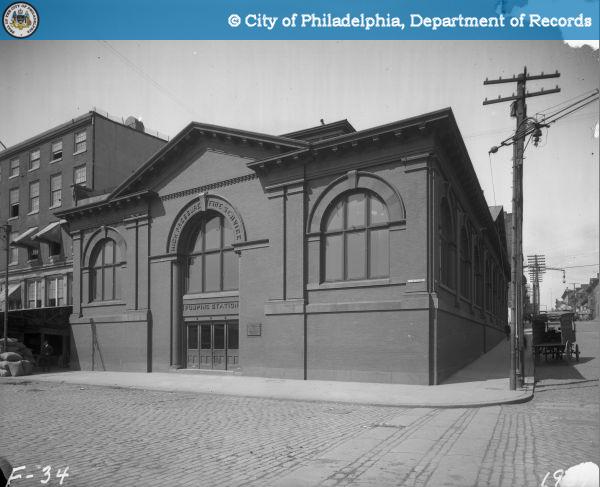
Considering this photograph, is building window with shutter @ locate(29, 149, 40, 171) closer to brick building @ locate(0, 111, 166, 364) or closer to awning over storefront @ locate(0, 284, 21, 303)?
brick building @ locate(0, 111, 166, 364)

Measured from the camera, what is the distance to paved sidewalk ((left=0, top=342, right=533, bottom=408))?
14094 mm

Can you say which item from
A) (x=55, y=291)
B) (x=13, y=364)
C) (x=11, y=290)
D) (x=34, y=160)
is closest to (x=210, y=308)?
(x=13, y=364)

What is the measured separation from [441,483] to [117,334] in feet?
71.3

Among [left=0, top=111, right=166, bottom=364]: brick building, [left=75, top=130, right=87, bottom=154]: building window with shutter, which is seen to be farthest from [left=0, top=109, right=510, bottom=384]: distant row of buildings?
[left=75, top=130, right=87, bottom=154]: building window with shutter

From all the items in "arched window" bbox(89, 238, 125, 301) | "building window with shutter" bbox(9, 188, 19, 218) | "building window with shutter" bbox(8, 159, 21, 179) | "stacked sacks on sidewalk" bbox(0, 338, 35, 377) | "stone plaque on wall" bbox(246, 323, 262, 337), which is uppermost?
"building window with shutter" bbox(8, 159, 21, 179)

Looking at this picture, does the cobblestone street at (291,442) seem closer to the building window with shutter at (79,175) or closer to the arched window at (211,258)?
the arched window at (211,258)

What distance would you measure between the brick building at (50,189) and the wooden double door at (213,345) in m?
11.8

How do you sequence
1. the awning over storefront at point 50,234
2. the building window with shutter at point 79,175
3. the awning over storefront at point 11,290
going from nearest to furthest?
the awning over storefront at point 50,234
the building window with shutter at point 79,175
the awning over storefront at point 11,290

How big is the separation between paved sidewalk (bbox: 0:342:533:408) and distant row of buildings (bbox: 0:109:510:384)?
2.75 feet

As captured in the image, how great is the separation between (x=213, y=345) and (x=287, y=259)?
5457 mm

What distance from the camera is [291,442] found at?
29.3 ft

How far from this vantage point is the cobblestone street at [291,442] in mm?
6824

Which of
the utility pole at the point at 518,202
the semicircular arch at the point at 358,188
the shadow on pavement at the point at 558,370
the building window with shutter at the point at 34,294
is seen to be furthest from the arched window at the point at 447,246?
the building window with shutter at the point at 34,294

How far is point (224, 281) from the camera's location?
22953mm
